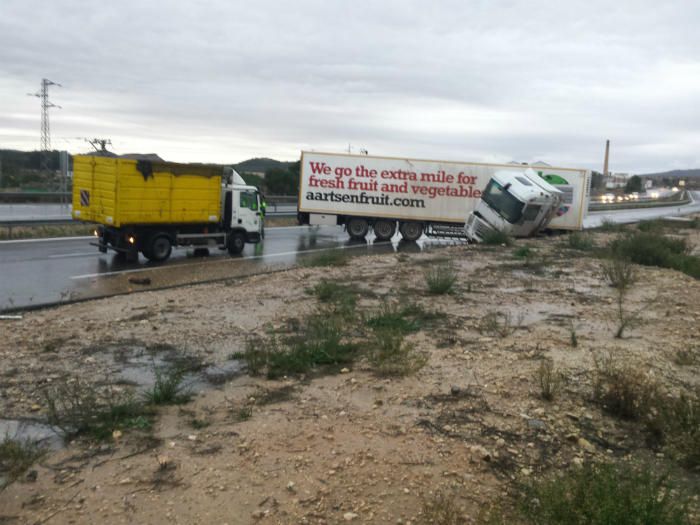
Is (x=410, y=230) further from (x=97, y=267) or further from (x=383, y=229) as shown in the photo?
(x=97, y=267)

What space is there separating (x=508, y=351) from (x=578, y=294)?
530 cm

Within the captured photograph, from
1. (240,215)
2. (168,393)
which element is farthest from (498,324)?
(240,215)

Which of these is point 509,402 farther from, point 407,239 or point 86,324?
point 407,239

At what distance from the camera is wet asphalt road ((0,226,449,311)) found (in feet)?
42.3

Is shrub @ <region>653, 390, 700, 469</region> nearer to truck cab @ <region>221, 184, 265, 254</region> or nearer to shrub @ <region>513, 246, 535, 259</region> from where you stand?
shrub @ <region>513, 246, 535, 259</region>

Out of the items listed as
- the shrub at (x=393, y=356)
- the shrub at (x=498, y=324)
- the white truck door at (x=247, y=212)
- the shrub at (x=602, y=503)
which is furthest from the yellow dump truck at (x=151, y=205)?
the shrub at (x=602, y=503)

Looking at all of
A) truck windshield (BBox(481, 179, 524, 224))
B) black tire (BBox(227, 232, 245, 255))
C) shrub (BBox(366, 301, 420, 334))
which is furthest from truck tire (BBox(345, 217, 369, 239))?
shrub (BBox(366, 301, 420, 334))

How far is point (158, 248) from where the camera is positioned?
1797cm

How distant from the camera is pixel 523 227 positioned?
25.2 meters

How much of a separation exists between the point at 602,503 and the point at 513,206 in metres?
22.0

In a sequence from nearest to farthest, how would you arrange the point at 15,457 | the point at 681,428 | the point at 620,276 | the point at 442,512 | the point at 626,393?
the point at 442,512
the point at 15,457
the point at 681,428
the point at 626,393
the point at 620,276

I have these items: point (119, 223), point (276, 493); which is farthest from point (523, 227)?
point (276, 493)

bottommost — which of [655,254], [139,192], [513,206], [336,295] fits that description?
[336,295]

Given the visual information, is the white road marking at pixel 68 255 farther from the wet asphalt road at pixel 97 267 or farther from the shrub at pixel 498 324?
the shrub at pixel 498 324
